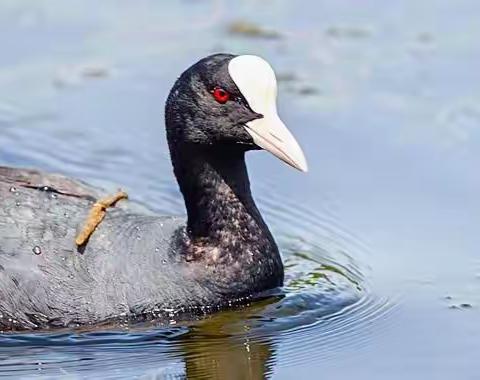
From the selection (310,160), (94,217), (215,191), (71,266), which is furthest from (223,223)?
(310,160)

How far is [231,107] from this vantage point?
8820 millimetres

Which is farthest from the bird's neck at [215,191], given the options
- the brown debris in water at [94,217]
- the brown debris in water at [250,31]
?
the brown debris in water at [250,31]

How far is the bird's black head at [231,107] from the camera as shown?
28.7 feet

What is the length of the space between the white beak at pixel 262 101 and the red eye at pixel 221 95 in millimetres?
82

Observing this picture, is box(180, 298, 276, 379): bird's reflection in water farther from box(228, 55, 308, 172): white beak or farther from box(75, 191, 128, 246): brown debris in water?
box(228, 55, 308, 172): white beak

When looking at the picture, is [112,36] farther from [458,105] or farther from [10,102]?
[458,105]

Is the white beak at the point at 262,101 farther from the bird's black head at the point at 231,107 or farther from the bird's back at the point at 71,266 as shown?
the bird's back at the point at 71,266

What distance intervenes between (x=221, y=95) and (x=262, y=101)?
0.20 metres

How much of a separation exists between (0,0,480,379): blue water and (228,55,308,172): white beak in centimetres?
89

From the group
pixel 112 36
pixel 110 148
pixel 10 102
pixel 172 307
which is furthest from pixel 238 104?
pixel 112 36

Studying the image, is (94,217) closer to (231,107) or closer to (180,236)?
(180,236)

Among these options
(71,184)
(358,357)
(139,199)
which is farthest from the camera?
(139,199)

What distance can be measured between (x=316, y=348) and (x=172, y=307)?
763mm

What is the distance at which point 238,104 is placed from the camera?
347 inches
